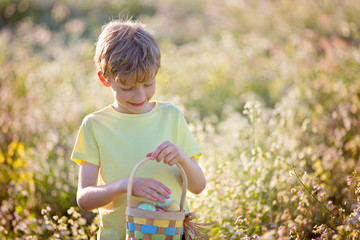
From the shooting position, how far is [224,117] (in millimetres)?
5305

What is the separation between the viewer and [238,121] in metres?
4.19

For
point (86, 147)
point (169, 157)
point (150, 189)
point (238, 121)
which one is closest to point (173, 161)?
point (169, 157)

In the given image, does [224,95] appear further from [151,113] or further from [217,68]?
[151,113]

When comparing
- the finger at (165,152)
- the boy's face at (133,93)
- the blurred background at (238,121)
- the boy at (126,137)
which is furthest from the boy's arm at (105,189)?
the blurred background at (238,121)

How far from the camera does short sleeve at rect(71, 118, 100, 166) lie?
1944 mm

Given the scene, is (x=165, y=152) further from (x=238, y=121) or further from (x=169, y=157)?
(x=238, y=121)

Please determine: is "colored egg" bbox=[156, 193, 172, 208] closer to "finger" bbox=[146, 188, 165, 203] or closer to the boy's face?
"finger" bbox=[146, 188, 165, 203]

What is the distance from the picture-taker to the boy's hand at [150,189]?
1.73 m

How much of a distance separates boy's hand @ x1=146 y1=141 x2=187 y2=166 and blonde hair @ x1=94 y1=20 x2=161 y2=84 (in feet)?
0.99

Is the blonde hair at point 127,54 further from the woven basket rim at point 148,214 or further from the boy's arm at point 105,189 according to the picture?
the woven basket rim at point 148,214

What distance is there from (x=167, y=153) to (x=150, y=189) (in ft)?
0.52

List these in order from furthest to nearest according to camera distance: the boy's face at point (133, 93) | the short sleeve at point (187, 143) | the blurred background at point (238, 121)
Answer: the blurred background at point (238, 121) < the short sleeve at point (187, 143) < the boy's face at point (133, 93)

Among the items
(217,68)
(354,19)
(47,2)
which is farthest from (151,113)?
(47,2)

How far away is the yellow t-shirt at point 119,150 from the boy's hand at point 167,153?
0.71ft
